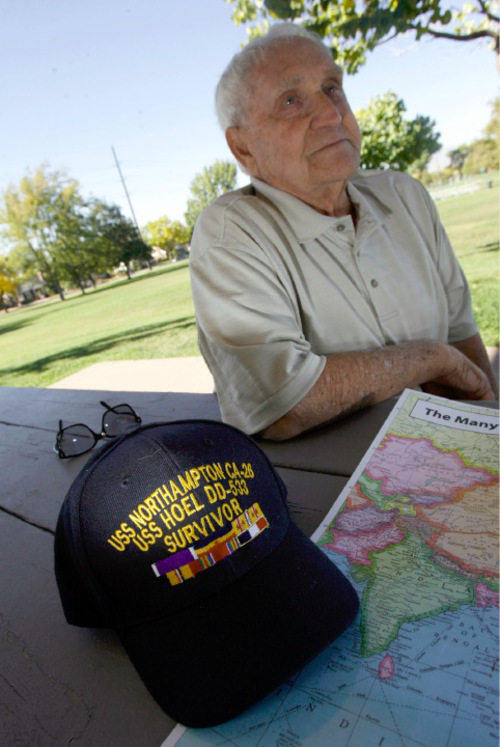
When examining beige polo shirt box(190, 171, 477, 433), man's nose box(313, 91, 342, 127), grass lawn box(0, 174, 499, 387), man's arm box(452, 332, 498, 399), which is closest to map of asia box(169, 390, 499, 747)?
beige polo shirt box(190, 171, 477, 433)

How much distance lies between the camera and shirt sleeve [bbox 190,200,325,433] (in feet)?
3.34

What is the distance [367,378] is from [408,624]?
2.11 ft

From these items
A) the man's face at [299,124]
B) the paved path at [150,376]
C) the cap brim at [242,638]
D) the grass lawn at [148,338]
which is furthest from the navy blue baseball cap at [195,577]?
the grass lawn at [148,338]

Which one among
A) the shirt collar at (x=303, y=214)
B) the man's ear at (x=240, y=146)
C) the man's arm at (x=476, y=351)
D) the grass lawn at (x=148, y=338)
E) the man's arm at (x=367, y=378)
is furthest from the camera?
the grass lawn at (x=148, y=338)

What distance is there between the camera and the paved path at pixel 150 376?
3.82m

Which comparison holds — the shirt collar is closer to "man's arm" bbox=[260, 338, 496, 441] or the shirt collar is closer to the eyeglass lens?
"man's arm" bbox=[260, 338, 496, 441]

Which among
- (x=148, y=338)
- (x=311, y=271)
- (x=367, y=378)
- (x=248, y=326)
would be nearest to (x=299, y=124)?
(x=311, y=271)

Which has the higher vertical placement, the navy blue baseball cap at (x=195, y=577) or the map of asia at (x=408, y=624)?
the navy blue baseball cap at (x=195, y=577)

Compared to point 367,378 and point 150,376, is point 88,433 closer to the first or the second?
point 367,378

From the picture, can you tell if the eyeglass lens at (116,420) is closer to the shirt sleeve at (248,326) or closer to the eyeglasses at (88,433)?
the eyeglasses at (88,433)

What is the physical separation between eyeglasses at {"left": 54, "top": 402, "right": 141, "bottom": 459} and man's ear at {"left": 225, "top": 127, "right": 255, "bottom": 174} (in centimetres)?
89

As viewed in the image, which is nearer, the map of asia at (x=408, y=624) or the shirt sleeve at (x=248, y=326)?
the map of asia at (x=408, y=624)

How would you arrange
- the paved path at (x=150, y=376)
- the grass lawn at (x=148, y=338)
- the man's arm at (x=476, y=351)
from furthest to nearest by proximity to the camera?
the grass lawn at (x=148, y=338), the paved path at (x=150, y=376), the man's arm at (x=476, y=351)

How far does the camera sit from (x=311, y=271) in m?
1.26
